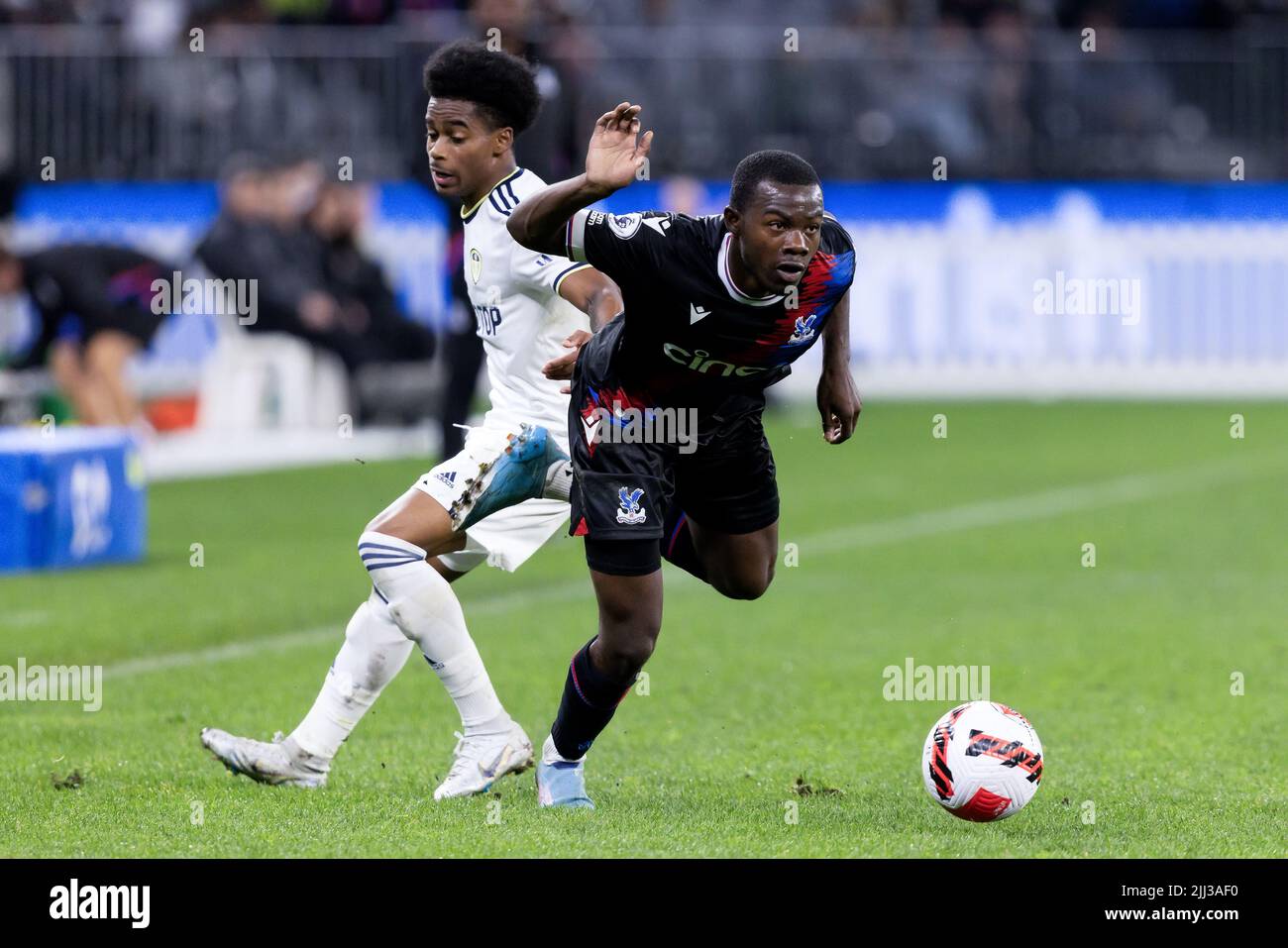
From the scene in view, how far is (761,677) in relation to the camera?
8.22m

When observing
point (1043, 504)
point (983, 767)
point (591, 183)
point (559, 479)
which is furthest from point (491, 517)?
point (1043, 504)

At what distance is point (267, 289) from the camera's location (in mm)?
17859

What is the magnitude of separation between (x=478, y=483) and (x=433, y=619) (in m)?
0.41

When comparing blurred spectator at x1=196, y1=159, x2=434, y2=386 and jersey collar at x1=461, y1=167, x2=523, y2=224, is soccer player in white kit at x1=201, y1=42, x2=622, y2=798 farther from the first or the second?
blurred spectator at x1=196, y1=159, x2=434, y2=386

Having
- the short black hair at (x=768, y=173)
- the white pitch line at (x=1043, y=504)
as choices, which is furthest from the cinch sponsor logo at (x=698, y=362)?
the white pitch line at (x=1043, y=504)

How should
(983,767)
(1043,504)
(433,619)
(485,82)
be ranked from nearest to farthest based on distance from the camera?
(983,767), (433,619), (485,82), (1043,504)

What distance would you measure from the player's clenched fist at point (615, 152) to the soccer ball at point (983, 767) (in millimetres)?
1709

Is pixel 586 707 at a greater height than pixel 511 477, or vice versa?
pixel 511 477

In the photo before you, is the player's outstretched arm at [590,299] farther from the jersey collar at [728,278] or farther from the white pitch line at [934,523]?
the white pitch line at [934,523]

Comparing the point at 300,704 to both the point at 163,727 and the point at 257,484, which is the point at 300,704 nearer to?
the point at 163,727

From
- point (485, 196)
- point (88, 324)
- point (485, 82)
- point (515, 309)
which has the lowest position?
point (88, 324)

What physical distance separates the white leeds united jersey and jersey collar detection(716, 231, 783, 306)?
2.78 ft

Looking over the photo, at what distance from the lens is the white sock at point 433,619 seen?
593 centimetres
